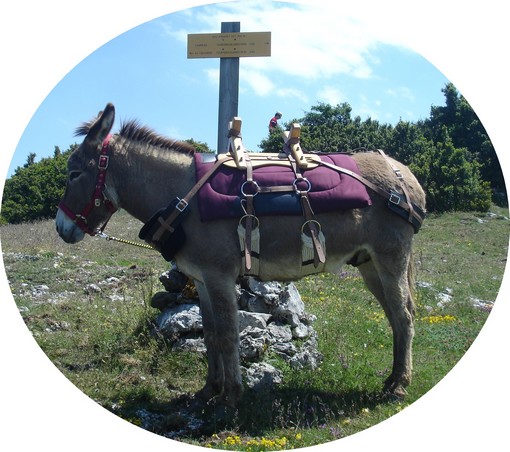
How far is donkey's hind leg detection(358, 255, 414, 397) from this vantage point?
5.86 metres

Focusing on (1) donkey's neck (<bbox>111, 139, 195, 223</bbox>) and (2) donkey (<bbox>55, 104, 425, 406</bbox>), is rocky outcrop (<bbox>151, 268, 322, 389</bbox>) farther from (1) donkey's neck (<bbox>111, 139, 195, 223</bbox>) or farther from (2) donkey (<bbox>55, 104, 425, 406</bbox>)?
(1) donkey's neck (<bbox>111, 139, 195, 223</bbox>)

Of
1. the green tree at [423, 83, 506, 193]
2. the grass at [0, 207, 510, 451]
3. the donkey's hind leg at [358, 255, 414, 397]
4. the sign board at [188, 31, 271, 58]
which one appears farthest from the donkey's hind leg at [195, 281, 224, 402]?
the green tree at [423, 83, 506, 193]

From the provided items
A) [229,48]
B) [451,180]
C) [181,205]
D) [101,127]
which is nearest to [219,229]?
[181,205]

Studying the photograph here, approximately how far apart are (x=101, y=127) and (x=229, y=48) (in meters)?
1.86

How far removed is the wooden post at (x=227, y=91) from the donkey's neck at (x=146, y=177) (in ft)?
3.98

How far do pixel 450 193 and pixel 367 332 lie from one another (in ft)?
41.6

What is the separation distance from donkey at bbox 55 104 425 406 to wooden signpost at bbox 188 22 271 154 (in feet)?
3.98

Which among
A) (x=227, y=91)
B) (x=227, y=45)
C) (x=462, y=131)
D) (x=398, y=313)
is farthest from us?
(x=462, y=131)

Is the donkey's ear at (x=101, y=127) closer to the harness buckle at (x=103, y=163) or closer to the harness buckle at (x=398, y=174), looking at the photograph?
the harness buckle at (x=103, y=163)

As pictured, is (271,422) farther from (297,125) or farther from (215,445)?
(297,125)

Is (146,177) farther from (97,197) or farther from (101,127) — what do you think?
(101,127)

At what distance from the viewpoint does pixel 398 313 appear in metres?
5.93

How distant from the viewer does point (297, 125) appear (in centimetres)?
Answer: 577

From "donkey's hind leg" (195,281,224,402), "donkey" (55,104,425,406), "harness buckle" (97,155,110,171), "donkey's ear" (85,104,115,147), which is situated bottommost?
"donkey's hind leg" (195,281,224,402)
